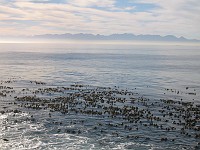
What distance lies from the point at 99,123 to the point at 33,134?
9827mm

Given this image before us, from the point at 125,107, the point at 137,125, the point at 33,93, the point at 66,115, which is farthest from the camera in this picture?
the point at 33,93

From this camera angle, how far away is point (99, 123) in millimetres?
42594

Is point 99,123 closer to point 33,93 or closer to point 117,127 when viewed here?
point 117,127

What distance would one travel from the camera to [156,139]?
1438 inches

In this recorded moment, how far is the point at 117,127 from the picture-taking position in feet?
134

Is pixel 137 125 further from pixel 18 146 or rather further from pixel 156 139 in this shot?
pixel 18 146

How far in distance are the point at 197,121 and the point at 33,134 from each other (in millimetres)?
23595

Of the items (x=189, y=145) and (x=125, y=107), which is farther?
(x=125, y=107)

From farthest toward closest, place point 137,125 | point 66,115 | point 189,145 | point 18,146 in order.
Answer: point 66,115 → point 137,125 → point 189,145 → point 18,146

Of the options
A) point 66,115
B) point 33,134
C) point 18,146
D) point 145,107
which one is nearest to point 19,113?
point 66,115

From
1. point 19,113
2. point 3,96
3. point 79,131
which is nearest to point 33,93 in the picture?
point 3,96

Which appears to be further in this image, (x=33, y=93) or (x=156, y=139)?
(x=33, y=93)

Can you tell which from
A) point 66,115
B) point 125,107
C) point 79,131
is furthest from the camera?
point 125,107

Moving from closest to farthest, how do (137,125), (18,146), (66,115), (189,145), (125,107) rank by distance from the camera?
(18,146)
(189,145)
(137,125)
(66,115)
(125,107)
